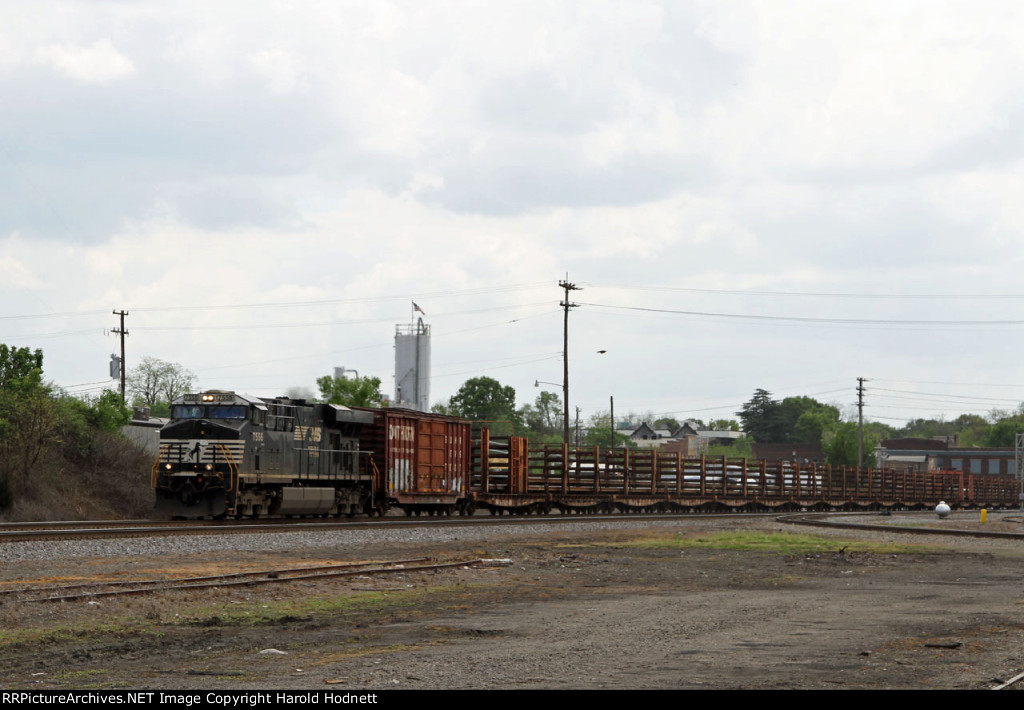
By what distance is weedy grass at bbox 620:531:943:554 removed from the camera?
82.6 ft

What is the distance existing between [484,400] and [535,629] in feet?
407

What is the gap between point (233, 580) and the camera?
15852 mm

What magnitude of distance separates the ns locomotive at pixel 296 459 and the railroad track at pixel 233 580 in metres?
10.8

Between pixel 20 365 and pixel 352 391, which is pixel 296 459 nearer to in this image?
pixel 20 365

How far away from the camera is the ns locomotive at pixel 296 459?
29.3 metres

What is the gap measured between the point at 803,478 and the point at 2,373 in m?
40.2

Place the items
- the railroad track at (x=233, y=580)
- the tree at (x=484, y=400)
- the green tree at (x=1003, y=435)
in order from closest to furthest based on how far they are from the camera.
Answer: the railroad track at (x=233, y=580) < the tree at (x=484, y=400) < the green tree at (x=1003, y=435)

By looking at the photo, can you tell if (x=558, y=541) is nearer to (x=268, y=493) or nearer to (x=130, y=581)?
(x=268, y=493)

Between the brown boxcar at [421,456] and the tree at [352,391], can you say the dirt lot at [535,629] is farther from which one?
the tree at [352,391]

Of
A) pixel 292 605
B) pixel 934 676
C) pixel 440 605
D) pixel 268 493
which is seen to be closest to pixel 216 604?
pixel 292 605

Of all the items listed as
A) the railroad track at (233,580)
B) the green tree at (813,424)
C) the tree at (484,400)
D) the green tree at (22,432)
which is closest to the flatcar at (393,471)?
the green tree at (22,432)

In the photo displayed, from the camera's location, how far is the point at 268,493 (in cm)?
3123

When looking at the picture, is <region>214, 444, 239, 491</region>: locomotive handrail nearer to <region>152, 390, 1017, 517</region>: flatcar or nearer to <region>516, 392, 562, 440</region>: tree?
<region>152, 390, 1017, 517</region>: flatcar

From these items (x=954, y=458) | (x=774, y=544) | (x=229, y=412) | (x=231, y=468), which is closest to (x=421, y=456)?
(x=229, y=412)
